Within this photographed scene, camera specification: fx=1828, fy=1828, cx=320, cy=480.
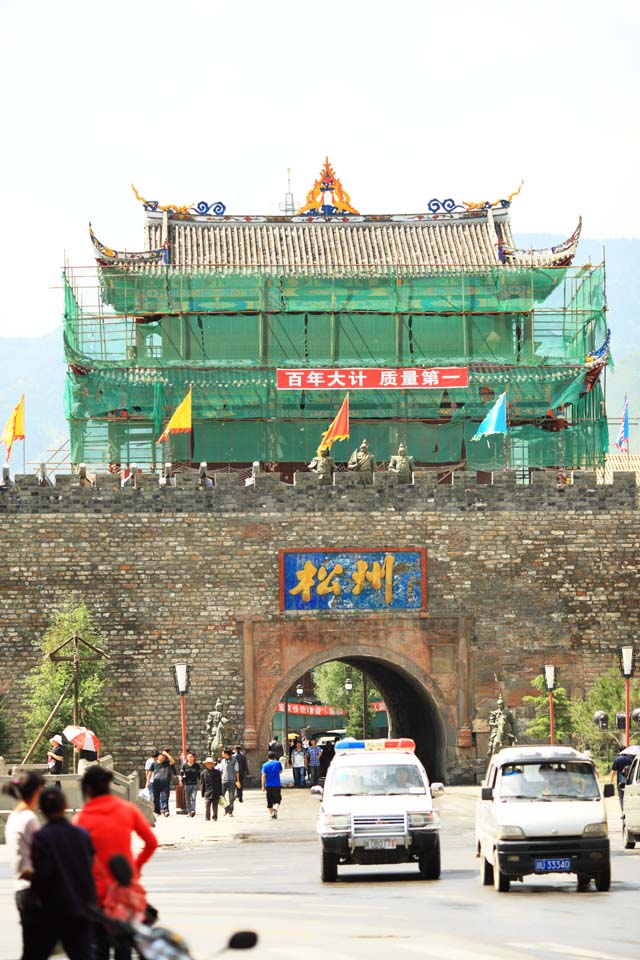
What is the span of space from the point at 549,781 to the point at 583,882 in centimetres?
122

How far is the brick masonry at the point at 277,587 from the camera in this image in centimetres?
3753

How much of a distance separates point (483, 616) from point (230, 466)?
37.2ft

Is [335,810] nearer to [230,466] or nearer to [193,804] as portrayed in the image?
[193,804]

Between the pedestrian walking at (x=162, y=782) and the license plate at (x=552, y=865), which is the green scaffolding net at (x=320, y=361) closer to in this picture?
the pedestrian walking at (x=162, y=782)

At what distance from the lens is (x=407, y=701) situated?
43.2 metres

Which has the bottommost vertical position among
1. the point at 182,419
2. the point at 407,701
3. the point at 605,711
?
the point at 605,711

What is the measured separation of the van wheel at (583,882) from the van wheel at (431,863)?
165 centimetres

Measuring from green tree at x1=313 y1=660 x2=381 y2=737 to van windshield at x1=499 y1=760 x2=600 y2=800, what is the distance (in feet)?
165

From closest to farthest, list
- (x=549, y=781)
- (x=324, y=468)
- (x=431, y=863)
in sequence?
(x=549, y=781), (x=431, y=863), (x=324, y=468)

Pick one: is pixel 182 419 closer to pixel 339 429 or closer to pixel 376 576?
pixel 339 429

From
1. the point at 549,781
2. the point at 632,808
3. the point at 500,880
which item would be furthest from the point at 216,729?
the point at 500,880

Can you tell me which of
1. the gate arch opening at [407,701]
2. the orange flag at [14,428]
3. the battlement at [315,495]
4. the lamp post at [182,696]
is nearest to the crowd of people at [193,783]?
the lamp post at [182,696]

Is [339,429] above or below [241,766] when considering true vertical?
above

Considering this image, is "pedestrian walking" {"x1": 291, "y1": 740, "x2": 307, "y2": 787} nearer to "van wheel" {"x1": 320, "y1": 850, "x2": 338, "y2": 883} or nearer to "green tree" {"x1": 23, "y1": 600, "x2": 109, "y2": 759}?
"green tree" {"x1": 23, "y1": 600, "x2": 109, "y2": 759}
